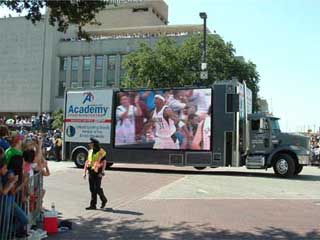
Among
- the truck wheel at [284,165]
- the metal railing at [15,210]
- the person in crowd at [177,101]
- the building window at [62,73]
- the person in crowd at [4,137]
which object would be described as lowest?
the metal railing at [15,210]

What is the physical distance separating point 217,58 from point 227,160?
2059cm

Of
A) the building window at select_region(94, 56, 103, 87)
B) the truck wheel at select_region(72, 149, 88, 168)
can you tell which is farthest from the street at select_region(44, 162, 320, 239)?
the building window at select_region(94, 56, 103, 87)

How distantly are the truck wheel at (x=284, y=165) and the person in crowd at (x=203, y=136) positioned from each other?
9.33 ft

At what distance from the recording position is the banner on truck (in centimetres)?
2670

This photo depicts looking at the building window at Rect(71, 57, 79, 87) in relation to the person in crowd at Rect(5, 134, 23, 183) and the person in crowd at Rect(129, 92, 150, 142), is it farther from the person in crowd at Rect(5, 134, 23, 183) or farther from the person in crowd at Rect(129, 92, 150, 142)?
the person in crowd at Rect(5, 134, 23, 183)

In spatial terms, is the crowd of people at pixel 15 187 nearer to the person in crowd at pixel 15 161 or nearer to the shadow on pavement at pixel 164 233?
the person in crowd at pixel 15 161

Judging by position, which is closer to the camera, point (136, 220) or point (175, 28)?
point (136, 220)

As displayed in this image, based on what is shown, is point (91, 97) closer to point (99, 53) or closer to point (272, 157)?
point (272, 157)

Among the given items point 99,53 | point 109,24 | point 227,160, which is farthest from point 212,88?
point 109,24

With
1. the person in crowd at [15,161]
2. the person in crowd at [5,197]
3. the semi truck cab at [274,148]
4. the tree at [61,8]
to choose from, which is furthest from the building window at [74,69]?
the person in crowd at [5,197]

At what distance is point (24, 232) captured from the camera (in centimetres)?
877

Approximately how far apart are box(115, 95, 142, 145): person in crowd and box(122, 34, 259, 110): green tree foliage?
15581mm

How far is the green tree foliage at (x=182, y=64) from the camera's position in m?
42.3

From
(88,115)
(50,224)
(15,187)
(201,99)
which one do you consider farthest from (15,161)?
(88,115)
